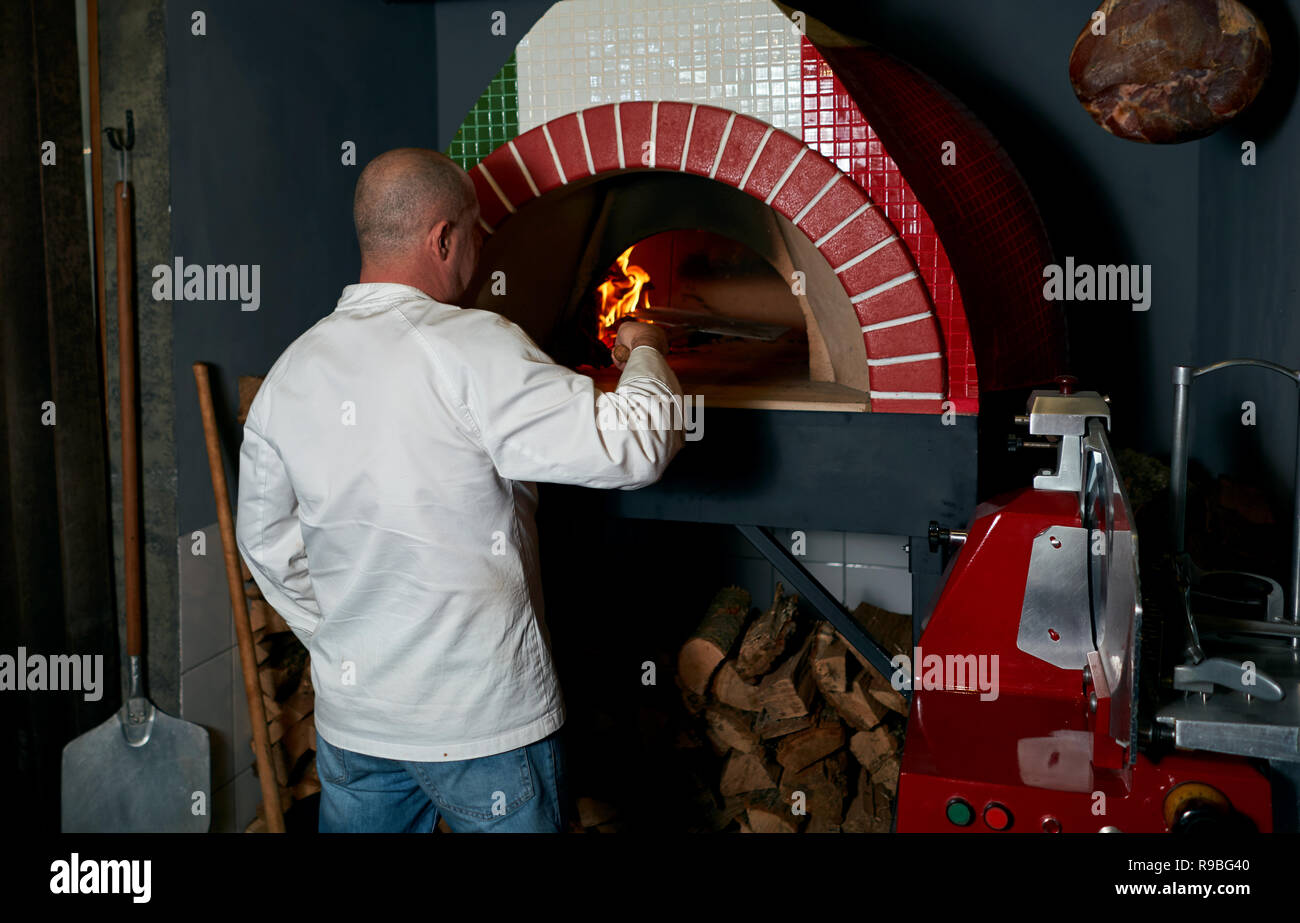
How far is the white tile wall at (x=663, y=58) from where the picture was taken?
244 cm

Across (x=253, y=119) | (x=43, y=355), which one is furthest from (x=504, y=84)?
(x=43, y=355)

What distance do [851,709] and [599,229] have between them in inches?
64.4

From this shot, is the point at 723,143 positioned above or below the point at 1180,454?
above

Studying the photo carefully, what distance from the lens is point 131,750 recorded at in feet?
9.20

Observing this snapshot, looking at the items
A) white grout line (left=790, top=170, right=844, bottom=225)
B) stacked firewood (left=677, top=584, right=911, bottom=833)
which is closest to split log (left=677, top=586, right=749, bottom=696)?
stacked firewood (left=677, top=584, right=911, bottom=833)

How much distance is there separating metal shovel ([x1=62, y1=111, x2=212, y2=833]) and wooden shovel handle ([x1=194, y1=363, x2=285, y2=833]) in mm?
141

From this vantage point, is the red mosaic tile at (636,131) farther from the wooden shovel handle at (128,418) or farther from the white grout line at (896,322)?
the wooden shovel handle at (128,418)

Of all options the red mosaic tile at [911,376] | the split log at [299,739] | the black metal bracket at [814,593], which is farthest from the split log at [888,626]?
the split log at [299,739]

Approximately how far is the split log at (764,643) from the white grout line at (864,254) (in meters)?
1.13

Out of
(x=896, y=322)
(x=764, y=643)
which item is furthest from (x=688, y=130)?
(x=764, y=643)

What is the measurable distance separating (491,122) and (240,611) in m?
1.46

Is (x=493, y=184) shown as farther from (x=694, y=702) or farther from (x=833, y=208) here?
(x=694, y=702)

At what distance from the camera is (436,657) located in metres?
1.91

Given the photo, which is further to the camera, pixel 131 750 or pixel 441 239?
pixel 131 750
